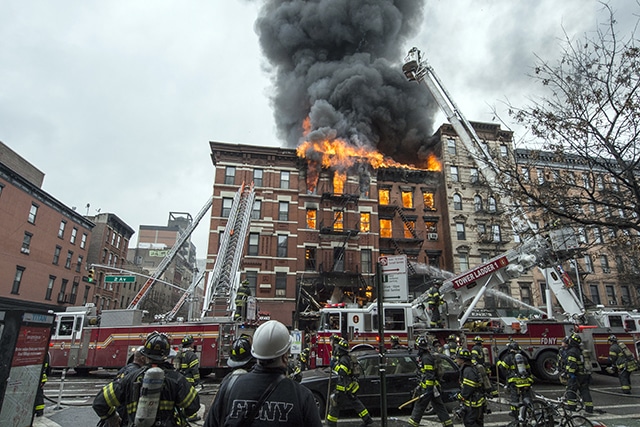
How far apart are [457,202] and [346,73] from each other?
13.8 m

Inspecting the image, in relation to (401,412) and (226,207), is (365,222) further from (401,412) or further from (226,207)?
(401,412)

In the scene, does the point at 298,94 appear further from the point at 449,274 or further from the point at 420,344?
the point at 420,344

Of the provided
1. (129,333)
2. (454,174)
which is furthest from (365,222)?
(129,333)

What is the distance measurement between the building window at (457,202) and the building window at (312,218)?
36.0 feet

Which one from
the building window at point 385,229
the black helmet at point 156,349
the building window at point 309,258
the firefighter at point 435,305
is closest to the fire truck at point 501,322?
the firefighter at point 435,305

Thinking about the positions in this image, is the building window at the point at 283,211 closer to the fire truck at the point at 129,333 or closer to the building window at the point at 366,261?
the building window at the point at 366,261

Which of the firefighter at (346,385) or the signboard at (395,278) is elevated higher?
the signboard at (395,278)

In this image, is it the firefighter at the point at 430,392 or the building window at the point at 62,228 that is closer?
the firefighter at the point at 430,392

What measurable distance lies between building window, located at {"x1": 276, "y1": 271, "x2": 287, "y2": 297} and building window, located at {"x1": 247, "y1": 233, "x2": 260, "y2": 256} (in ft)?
7.12

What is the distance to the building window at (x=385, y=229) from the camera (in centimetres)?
2855

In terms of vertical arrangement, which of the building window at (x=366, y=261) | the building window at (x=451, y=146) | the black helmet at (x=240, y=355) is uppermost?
the building window at (x=451, y=146)

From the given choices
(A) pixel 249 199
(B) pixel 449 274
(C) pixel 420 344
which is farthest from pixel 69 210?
(C) pixel 420 344

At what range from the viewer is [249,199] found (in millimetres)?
21750

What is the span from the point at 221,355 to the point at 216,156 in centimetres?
1737
